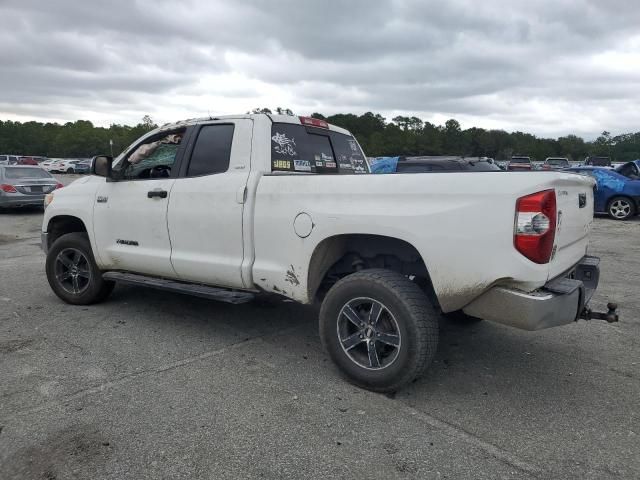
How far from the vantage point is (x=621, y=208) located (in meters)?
14.5

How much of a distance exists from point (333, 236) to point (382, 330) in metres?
0.73

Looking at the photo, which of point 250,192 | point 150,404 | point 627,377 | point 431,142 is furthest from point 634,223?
point 431,142

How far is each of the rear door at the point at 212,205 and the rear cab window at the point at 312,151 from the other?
260mm

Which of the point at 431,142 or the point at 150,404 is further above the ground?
the point at 431,142

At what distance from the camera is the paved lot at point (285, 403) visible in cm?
265

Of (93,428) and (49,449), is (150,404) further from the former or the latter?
(49,449)

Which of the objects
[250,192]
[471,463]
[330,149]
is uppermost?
[330,149]

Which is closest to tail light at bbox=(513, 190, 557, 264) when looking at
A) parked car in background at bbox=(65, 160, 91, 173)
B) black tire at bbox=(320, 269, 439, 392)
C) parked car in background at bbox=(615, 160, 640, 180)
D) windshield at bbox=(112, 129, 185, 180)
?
black tire at bbox=(320, 269, 439, 392)

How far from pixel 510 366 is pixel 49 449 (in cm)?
320

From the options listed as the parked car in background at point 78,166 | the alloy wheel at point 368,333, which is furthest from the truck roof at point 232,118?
the parked car in background at point 78,166

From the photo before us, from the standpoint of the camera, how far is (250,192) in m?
3.94

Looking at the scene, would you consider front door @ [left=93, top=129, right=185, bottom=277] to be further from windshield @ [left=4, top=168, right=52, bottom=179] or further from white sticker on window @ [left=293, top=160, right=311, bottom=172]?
windshield @ [left=4, top=168, right=52, bottom=179]

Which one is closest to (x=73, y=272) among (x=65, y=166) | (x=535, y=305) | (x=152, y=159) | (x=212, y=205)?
(x=152, y=159)

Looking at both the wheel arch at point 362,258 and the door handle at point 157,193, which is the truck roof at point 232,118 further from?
the wheel arch at point 362,258
